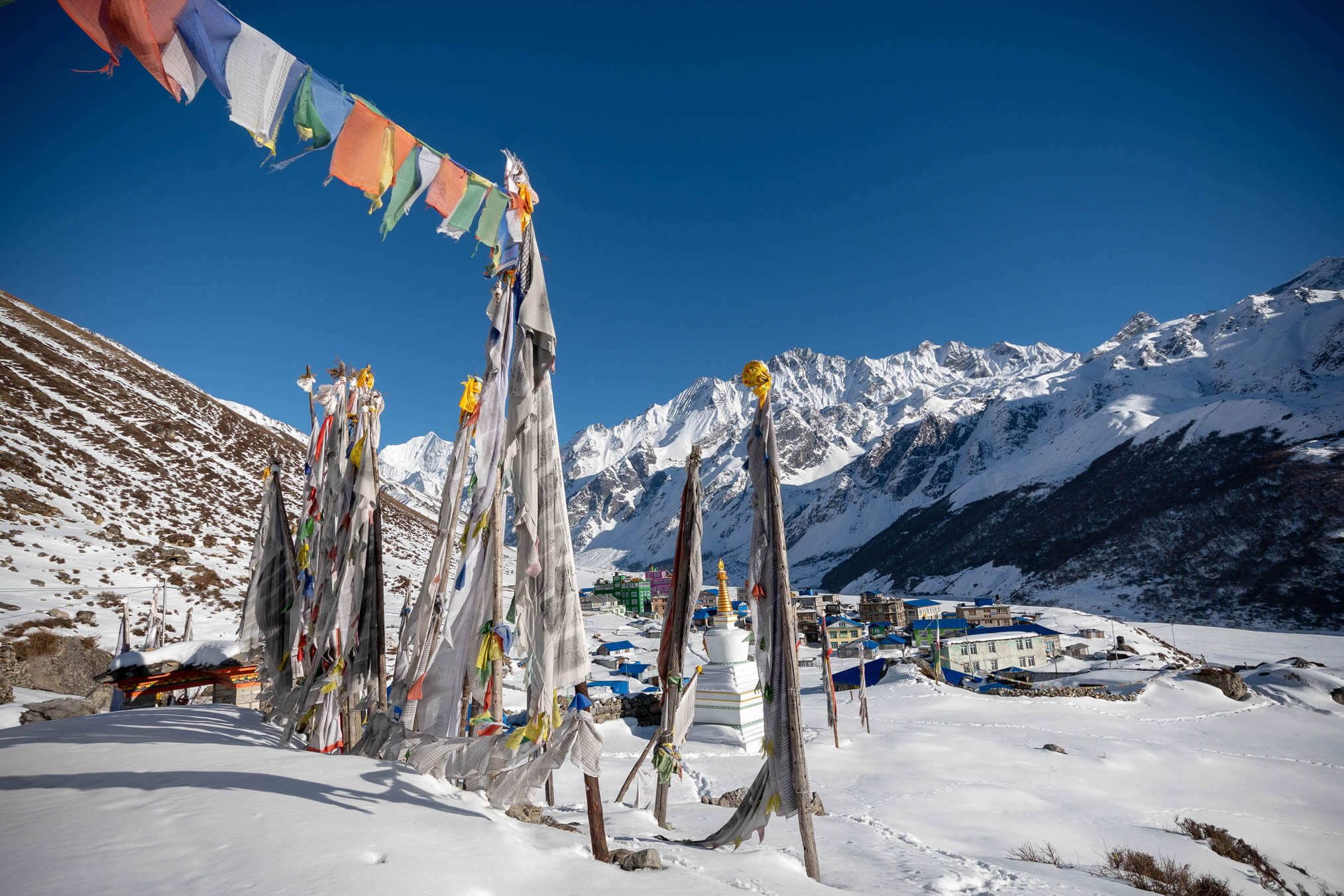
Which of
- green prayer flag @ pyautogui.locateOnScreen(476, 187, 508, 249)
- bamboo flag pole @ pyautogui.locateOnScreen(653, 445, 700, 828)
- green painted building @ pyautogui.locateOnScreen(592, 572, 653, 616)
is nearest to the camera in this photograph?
green prayer flag @ pyautogui.locateOnScreen(476, 187, 508, 249)

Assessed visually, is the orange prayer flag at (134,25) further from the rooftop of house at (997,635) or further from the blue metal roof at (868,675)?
the rooftop of house at (997,635)

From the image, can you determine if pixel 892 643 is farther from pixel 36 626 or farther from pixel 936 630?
pixel 36 626

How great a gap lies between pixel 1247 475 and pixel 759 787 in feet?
284

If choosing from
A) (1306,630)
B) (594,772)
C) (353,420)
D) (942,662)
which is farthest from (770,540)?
(1306,630)

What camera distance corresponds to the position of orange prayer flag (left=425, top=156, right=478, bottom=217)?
208 inches

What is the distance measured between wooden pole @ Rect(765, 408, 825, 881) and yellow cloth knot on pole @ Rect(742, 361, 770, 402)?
27.6 inches

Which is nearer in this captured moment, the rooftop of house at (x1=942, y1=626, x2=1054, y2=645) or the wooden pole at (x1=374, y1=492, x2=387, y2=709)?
the wooden pole at (x1=374, y1=492, x2=387, y2=709)

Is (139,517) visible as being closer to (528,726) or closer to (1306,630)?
(528,726)

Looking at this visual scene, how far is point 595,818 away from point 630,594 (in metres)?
70.7

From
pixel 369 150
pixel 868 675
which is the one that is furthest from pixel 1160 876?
pixel 868 675

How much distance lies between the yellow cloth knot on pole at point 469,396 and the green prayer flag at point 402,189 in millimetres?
2775

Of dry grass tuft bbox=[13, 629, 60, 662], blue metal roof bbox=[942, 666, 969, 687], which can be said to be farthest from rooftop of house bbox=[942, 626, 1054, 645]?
dry grass tuft bbox=[13, 629, 60, 662]

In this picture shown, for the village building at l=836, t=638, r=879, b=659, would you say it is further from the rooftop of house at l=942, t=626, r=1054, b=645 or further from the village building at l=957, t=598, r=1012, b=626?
the village building at l=957, t=598, r=1012, b=626

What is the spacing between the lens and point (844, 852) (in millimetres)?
6664
